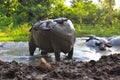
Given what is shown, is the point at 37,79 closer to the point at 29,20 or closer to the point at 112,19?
the point at 29,20

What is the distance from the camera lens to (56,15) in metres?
24.8

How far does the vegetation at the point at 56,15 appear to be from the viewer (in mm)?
21256

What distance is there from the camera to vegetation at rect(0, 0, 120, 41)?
21.3 m

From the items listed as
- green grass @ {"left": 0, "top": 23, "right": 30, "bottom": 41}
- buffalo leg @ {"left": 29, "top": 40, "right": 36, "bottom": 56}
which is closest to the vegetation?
green grass @ {"left": 0, "top": 23, "right": 30, "bottom": 41}

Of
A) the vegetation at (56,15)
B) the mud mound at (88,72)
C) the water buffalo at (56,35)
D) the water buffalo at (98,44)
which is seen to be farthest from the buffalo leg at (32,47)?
the vegetation at (56,15)

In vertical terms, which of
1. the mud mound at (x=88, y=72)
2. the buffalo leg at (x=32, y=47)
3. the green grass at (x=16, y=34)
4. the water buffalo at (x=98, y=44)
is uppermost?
the mud mound at (x=88, y=72)

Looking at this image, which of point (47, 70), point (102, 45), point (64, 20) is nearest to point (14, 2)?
point (102, 45)

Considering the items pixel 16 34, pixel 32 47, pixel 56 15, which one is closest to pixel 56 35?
pixel 32 47

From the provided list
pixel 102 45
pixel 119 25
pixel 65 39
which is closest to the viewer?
pixel 65 39

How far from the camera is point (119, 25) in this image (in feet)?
86.3

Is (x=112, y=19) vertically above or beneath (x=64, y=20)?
beneath

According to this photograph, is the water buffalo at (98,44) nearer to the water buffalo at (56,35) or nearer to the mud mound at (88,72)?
the water buffalo at (56,35)

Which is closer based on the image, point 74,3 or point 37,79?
point 37,79

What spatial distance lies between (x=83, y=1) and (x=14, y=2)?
701 centimetres
